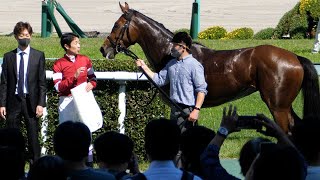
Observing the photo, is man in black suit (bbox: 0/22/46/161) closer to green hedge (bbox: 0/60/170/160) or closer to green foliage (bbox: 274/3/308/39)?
green hedge (bbox: 0/60/170/160)

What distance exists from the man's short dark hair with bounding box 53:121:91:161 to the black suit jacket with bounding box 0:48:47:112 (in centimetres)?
400

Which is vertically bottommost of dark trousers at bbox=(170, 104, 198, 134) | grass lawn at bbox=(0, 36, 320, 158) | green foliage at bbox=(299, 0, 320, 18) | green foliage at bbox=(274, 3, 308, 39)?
grass lawn at bbox=(0, 36, 320, 158)

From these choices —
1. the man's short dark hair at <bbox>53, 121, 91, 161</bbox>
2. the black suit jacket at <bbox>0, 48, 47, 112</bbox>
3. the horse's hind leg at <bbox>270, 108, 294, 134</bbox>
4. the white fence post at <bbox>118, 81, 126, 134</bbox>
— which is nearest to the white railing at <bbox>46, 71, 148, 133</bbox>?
the white fence post at <bbox>118, 81, 126, 134</bbox>

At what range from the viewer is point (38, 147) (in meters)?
10.2

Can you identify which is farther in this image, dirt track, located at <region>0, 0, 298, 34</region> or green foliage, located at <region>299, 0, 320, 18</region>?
dirt track, located at <region>0, 0, 298, 34</region>

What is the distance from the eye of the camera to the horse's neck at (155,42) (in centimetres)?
1041

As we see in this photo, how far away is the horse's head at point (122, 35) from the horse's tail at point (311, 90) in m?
1.95

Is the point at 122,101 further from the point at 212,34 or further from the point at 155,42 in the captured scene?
the point at 212,34

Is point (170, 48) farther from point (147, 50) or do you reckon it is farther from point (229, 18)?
point (229, 18)

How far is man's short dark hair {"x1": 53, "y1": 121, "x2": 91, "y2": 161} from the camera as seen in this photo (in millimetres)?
5785

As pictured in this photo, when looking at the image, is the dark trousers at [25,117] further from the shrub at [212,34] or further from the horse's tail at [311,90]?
the shrub at [212,34]

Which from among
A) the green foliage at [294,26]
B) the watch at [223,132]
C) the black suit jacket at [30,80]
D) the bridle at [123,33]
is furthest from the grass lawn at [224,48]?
the watch at [223,132]

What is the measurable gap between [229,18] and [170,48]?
19.5 m

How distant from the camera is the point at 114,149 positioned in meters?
5.77
